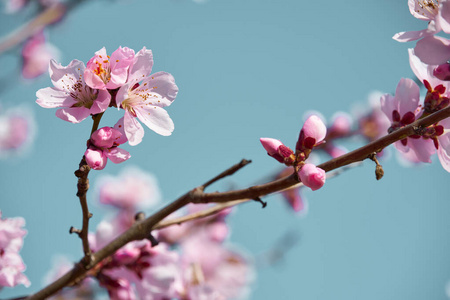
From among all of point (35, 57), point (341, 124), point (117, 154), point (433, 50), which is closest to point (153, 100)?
point (117, 154)

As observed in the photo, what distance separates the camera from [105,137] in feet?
3.16

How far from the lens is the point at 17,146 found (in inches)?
222

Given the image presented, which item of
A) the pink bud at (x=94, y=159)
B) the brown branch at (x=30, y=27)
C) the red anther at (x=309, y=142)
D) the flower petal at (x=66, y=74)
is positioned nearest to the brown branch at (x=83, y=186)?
the pink bud at (x=94, y=159)

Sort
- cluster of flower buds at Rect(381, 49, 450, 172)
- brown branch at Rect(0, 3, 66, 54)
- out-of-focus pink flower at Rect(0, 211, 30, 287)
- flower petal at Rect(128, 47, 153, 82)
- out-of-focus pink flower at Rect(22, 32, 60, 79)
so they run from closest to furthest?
flower petal at Rect(128, 47, 153, 82), cluster of flower buds at Rect(381, 49, 450, 172), out-of-focus pink flower at Rect(0, 211, 30, 287), brown branch at Rect(0, 3, 66, 54), out-of-focus pink flower at Rect(22, 32, 60, 79)

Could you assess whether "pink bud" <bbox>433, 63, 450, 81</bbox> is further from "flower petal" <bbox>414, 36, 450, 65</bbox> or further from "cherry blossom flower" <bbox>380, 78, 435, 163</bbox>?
"cherry blossom flower" <bbox>380, 78, 435, 163</bbox>

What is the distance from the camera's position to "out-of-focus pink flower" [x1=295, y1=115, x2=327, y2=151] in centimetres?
108

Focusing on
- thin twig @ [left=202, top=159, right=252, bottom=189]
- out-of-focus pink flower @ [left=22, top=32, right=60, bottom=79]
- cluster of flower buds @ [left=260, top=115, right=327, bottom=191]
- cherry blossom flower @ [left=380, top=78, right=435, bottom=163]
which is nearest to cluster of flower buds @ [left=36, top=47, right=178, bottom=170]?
thin twig @ [left=202, top=159, right=252, bottom=189]

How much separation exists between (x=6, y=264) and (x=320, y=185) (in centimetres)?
111

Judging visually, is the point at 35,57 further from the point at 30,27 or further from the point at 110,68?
the point at 110,68

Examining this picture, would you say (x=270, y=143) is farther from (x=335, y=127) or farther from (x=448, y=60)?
(x=335, y=127)

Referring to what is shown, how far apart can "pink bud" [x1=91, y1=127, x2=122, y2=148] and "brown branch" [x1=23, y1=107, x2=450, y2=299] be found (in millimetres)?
246

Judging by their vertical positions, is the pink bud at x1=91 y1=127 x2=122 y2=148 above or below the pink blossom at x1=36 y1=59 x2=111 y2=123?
below

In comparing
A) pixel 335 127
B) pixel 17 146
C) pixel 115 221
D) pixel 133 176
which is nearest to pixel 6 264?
pixel 115 221

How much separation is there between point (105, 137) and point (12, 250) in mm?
745
